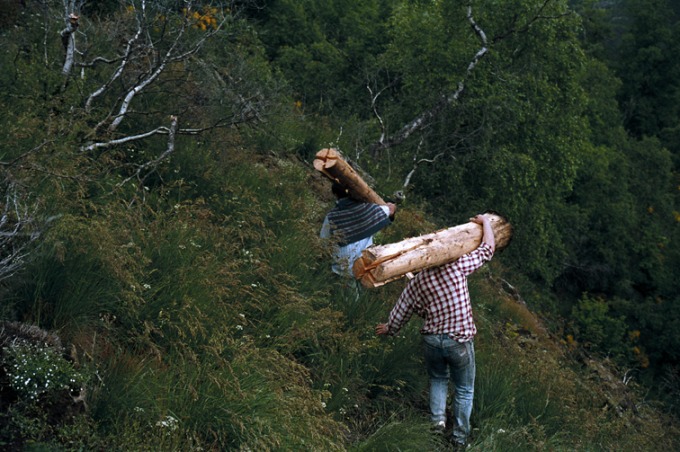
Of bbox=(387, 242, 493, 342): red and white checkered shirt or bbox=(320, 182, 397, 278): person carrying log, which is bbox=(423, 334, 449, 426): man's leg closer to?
bbox=(387, 242, 493, 342): red and white checkered shirt

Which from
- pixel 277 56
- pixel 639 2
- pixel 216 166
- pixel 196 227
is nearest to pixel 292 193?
pixel 216 166

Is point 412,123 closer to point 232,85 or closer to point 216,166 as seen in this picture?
point 232,85

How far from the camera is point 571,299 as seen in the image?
1227 inches

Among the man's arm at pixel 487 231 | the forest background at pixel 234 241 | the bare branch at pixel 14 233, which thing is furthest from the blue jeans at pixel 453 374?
the bare branch at pixel 14 233

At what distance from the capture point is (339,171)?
7.48 m

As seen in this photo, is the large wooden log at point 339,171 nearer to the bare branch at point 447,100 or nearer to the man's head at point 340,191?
the man's head at point 340,191

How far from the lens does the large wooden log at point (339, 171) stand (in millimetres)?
7434

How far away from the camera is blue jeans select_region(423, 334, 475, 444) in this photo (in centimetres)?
577

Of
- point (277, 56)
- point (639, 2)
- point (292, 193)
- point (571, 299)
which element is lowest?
point (571, 299)

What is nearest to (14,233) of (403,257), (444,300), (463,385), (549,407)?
(403,257)

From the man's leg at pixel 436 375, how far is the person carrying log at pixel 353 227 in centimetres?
164

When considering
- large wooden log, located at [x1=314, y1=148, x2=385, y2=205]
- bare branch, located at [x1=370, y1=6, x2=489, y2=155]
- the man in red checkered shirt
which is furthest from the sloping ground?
bare branch, located at [x1=370, y1=6, x2=489, y2=155]

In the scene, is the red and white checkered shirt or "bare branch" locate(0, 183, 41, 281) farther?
the red and white checkered shirt

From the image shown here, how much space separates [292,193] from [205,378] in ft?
15.6
